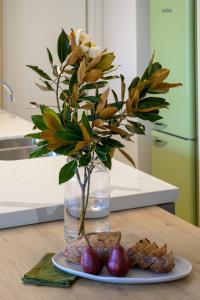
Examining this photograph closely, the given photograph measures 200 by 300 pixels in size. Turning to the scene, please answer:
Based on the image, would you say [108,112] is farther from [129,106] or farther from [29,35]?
[29,35]

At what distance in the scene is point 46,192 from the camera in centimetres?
207

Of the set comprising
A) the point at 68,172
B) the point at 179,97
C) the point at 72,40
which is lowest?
the point at 68,172

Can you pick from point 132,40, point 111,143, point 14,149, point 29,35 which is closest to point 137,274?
point 111,143

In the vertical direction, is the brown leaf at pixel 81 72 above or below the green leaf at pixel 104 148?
above

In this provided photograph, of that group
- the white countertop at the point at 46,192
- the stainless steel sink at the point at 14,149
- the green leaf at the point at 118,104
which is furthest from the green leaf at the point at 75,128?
the stainless steel sink at the point at 14,149

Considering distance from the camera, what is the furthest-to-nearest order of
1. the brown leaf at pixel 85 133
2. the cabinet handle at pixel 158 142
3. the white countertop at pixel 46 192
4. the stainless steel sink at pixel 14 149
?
the cabinet handle at pixel 158 142 < the stainless steel sink at pixel 14 149 < the white countertop at pixel 46 192 < the brown leaf at pixel 85 133

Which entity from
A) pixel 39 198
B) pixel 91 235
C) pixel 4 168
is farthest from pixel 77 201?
pixel 4 168

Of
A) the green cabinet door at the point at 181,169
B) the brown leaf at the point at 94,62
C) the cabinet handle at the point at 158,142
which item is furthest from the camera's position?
the cabinet handle at the point at 158,142

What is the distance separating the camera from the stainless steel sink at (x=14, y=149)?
10.9ft

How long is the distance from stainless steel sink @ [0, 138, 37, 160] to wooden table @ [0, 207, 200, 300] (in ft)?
4.79

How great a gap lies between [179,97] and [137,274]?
99.3 inches

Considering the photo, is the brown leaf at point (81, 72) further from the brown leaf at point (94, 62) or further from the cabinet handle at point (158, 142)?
the cabinet handle at point (158, 142)

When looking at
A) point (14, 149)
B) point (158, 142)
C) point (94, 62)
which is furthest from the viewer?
point (158, 142)

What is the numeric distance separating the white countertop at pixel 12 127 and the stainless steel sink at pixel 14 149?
33mm
